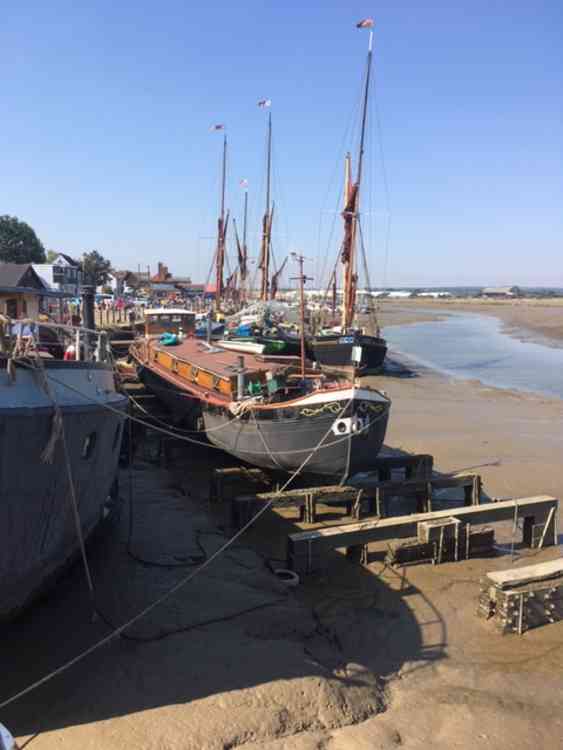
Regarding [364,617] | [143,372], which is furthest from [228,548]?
[143,372]

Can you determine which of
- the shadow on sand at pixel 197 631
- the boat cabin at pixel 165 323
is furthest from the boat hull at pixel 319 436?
the boat cabin at pixel 165 323

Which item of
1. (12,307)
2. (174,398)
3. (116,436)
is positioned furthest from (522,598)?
(174,398)

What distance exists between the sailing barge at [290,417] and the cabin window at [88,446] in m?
4.82

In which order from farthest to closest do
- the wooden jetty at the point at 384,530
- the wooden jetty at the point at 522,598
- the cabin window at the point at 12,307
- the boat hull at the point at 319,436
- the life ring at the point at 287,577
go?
the cabin window at the point at 12,307, the boat hull at the point at 319,436, the wooden jetty at the point at 384,530, the life ring at the point at 287,577, the wooden jetty at the point at 522,598

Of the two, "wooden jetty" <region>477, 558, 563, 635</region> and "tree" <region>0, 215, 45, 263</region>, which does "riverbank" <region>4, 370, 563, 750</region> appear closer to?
"wooden jetty" <region>477, 558, 563, 635</region>

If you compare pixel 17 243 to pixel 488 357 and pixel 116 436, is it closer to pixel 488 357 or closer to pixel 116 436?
pixel 488 357

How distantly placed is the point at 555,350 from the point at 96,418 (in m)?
50.7

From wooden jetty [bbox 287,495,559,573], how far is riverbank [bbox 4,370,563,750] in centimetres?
36

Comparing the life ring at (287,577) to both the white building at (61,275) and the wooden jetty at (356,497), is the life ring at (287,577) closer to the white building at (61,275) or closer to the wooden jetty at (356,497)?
the wooden jetty at (356,497)

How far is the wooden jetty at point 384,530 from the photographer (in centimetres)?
933

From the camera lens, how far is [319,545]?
9320 mm

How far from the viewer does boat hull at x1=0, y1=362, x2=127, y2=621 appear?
6566 millimetres

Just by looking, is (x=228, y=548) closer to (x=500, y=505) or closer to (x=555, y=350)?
(x=500, y=505)

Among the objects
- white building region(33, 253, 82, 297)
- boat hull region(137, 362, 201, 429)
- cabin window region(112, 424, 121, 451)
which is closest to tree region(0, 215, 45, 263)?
white building region(33, 253, 82, 297)
